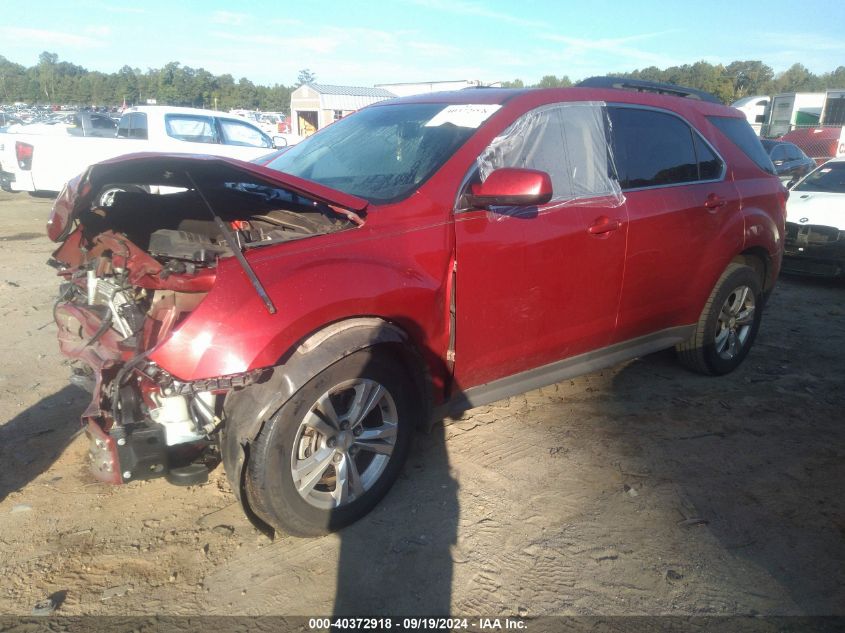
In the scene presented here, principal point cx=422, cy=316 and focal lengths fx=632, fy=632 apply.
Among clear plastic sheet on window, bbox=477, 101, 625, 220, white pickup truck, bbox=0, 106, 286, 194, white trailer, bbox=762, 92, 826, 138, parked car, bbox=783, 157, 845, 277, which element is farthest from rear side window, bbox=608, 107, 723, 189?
white trailer, bbox=762, 92, 826, 138

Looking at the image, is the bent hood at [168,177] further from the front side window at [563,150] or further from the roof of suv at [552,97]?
the roof of suv at [552,97]

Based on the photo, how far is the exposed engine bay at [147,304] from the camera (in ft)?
8.07

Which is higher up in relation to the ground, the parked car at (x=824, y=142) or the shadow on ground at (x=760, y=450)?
the parked car at (x=824, y=142)

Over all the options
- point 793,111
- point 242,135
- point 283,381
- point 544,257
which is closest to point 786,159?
point 242,135

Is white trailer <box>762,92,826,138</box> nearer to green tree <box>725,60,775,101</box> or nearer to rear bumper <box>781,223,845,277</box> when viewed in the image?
rear bumper <box>781,223,845,277</box>

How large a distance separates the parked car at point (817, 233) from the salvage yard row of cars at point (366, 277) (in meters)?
4.30

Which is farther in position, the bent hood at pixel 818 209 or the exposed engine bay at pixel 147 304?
the bent hood at pixel 818 209

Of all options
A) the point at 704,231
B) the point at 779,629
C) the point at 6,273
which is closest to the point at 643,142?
the point at 704,231

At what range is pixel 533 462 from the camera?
11.4ft

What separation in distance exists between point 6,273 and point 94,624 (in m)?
6.03

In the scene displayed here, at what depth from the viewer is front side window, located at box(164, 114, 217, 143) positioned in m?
10.8

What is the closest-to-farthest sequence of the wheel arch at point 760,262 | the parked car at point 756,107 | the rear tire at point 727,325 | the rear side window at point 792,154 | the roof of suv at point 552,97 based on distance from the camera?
1. the roof of suv at point 552,97
2. the rear tire at point 727,325
3. the wheel arch at point 760,262
4. the rear side window at point 792,154
5. the parked car at point 756,107

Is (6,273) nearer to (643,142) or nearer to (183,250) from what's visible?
(183,250)

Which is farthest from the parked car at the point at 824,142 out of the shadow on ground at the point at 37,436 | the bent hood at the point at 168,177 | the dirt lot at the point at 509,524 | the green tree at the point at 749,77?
the green tree at the point at 749,77
